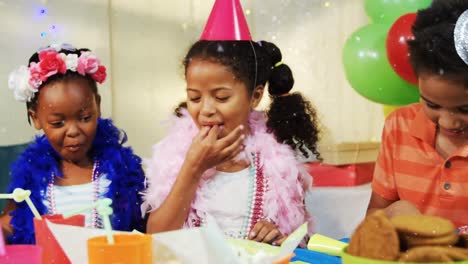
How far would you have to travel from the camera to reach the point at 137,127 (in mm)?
1847

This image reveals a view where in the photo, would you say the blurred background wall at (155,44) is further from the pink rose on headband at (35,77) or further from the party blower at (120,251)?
the party blower at (120,251)

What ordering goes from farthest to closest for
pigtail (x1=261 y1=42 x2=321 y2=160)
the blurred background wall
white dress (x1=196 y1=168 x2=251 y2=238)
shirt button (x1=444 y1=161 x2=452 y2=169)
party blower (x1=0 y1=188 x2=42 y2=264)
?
the blurred background wall, pigtail (x1=261 y1=42 x2=321 y2=160), white dress (x1=196 y1=168 x2=251 y2=238), shirt button (x1=444 y1=161 x2=452 y2=169), party blower (x1=0 y1=188 x2=42 y2=264)

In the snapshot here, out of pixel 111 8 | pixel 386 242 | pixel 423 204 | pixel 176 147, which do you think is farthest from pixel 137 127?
pixel 386 242

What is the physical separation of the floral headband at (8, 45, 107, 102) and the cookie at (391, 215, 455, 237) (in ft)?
2.46

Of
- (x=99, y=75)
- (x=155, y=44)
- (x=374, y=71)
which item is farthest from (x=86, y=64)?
(x=155, y=44)

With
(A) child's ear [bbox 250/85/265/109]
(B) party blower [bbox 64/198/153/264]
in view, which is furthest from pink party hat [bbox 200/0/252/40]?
(B) party blower [bbox 64/198/153/264]

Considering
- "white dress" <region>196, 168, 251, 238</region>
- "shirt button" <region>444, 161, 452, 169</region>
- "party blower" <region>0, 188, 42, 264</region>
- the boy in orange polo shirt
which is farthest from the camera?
"white dress" <region>196, 168, 251, 238</region>

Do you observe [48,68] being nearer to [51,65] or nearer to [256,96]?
[51,65]

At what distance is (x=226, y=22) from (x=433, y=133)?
0.39 meters

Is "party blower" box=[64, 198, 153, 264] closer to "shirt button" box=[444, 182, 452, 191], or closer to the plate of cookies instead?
the plate of cookies

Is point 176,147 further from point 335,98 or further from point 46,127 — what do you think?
point 335,98

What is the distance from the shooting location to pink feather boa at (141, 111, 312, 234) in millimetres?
1062

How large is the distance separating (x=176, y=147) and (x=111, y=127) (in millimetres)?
153

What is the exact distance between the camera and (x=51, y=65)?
1.07m
